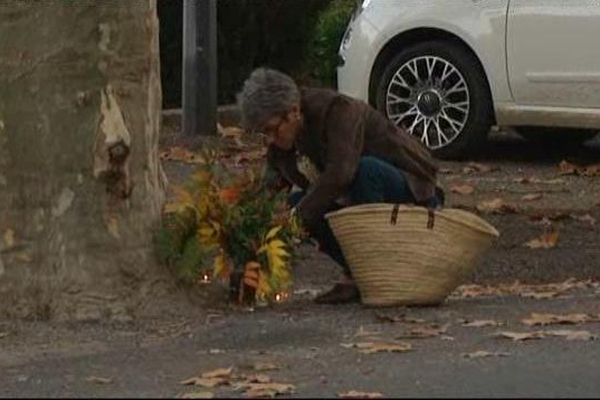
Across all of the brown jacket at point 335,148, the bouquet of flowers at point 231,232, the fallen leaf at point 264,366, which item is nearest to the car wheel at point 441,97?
the brown jacket at point 335,148

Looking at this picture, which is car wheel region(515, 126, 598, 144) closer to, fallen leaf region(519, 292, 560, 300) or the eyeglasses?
fallen leaf region(519, 292, 560, 300)

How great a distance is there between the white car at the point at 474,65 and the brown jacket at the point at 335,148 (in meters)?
4.42

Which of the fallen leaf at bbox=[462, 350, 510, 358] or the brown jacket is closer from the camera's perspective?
the fallen leaf at bbox=[462, 350, 510, 358]

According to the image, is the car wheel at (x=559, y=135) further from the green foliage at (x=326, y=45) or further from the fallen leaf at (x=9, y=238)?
the fallen leaf at (x=9, y=238)

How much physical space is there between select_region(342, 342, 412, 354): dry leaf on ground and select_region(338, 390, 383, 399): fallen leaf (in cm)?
86

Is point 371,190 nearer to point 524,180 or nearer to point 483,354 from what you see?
point 483,354

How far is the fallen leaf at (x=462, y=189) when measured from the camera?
37.4 feet

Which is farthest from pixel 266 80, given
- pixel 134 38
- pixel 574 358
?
pixel 574 358

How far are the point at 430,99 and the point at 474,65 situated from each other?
345 millimetres

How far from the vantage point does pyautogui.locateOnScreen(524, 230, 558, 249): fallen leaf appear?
10.0 meters

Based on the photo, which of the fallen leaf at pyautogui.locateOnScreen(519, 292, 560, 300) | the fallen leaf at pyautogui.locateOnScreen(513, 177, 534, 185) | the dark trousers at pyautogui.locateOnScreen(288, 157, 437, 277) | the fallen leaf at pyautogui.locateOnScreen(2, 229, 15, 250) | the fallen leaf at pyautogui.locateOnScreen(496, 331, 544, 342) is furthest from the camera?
the fallen leaf at pyautogui.locateOnScreen(513, 177, 534, 185)

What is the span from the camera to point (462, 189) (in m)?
11.5

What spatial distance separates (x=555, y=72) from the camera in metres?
12.3

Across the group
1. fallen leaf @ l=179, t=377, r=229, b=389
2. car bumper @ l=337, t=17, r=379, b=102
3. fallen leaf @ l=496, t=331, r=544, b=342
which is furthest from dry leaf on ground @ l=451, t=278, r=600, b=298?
car bumper @ l=337, t=17, r=379, b=102
